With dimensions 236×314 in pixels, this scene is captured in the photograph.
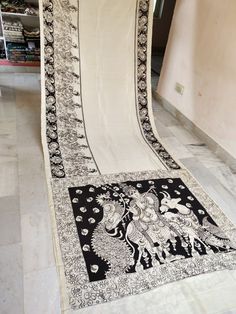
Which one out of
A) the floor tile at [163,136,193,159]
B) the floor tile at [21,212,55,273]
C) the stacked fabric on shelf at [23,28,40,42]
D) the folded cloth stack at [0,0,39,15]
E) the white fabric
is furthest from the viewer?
the stacked fabric on shelf at [23,28,40,42]

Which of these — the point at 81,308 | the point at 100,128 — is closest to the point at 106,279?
the point at 81,308

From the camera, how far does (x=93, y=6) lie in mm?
2252

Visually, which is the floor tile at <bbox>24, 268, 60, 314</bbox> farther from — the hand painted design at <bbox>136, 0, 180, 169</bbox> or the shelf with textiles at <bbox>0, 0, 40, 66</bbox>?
the shelf with textiles at <bbox>0, 0, 40, 66</bbox>

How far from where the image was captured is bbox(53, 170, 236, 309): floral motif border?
111 cm

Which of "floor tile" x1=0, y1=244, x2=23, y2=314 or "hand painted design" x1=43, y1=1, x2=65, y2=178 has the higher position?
"hand painted design" x1=43, y1=1, x2=65, y2=178

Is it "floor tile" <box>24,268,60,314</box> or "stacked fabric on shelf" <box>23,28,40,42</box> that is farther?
"stacked fabric on shelf" <box>23,28,40,42</box>

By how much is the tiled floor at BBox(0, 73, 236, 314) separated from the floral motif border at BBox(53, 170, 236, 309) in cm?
8

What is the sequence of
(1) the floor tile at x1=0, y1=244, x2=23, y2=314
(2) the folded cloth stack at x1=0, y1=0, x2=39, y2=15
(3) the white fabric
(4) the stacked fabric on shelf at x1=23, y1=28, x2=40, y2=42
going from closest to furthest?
(1) the floor tile at x1=0, y1=244, x2=23, y2=314 → (3) the white fabric → (2) the folded cloth stack at x1=0, y1=0, x2=39, y2=15 → (4) the stacked fabric on shelf at x1=23, y1=28, x2=40, y2=42

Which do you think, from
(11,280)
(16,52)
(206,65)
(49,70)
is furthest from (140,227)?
→ (16,52)

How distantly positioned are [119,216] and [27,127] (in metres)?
1.29

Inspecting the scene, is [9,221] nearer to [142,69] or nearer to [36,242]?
[36,242]

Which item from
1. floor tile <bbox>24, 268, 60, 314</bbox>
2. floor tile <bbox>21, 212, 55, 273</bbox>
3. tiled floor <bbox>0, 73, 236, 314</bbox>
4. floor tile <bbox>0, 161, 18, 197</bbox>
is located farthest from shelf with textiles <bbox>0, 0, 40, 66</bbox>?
floor tile <bbox>24, 268, 60, 314</bbox>

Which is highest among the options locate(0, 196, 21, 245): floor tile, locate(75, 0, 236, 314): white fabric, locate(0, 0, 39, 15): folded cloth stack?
locate(0, 0, 39, 15): folded cloth stack

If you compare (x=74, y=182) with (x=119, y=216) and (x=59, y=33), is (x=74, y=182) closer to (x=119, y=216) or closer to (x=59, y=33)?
(x=119, y=216)
